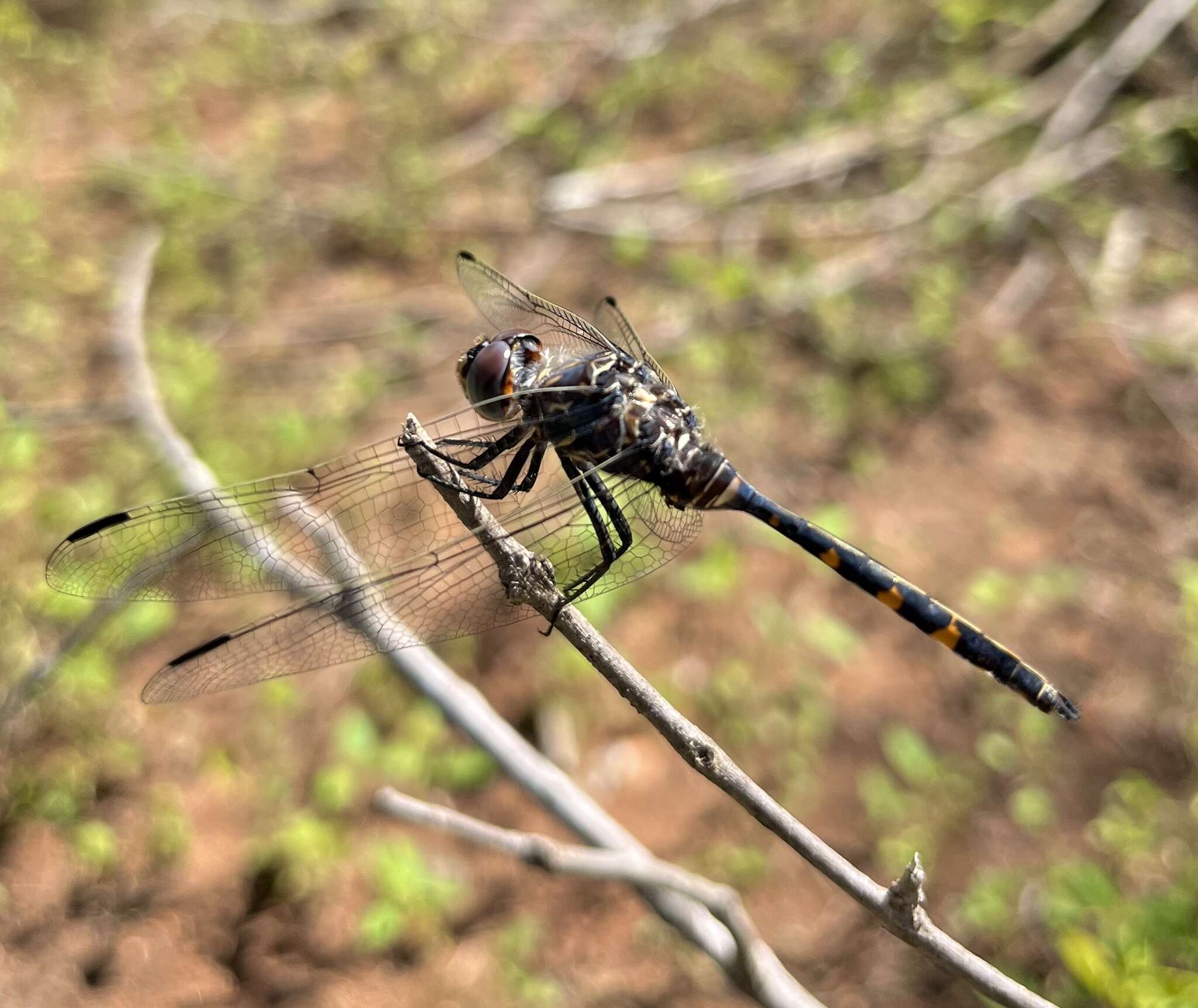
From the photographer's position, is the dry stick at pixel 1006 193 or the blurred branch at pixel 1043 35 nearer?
the dry stick at pixel 1006 193

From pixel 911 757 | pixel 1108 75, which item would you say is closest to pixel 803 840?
pixel 911 757

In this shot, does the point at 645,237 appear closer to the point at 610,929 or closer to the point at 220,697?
the point at 220,697

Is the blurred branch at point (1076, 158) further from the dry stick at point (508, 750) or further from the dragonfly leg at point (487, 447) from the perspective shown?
the dry stick at point (508, 750)

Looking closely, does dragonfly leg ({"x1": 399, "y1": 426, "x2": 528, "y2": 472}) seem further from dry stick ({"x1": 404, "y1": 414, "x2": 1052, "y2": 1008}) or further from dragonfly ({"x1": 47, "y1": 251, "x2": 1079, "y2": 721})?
dry stick ({"x1": 404, "y1": 414, "x2": 1052, "y2": 1008})

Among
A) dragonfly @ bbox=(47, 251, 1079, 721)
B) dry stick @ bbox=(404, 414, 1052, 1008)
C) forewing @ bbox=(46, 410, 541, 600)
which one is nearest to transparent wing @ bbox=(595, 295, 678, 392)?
dragonfly @ bbox=(47, 251, 1079, 721)

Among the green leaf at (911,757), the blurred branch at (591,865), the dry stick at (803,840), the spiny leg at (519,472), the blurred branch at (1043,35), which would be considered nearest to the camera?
the dry stick at (803,840)

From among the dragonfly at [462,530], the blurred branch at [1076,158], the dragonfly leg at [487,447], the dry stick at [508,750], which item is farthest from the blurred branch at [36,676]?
the blurred branch at [1076,158]

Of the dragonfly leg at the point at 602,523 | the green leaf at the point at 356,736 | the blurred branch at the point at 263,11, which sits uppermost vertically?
the blurred branch at the point at 263,11

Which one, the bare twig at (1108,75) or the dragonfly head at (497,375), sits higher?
the dragonfly head at (497,375)
